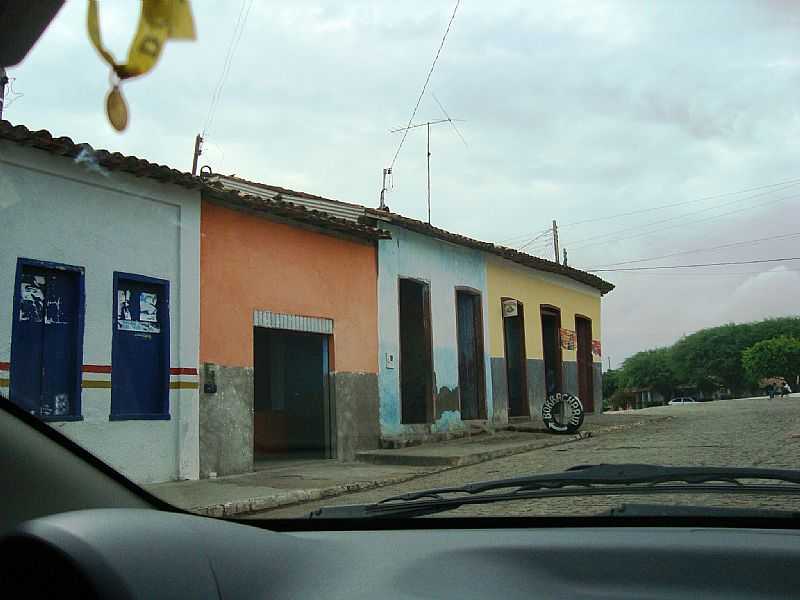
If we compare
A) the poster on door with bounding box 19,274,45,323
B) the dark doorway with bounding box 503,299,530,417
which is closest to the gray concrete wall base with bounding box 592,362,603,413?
the dark doorway with bounding box 503,299,530,417

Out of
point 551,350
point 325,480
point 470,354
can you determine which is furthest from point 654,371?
point 325,480

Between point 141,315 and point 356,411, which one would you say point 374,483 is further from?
point 356,411

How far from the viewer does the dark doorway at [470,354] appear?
44.3ft

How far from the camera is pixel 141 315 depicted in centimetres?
575

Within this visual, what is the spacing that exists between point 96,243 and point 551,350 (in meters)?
12.9

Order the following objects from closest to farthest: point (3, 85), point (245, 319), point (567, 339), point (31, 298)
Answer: point (3, 85) < point (31, 298) < point (245, 319) < point (567, 339)

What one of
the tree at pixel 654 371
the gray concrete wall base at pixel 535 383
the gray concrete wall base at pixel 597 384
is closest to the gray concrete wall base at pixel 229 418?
the gray concrete wall base at pixel 535 383

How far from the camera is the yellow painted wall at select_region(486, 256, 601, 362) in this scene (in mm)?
13461

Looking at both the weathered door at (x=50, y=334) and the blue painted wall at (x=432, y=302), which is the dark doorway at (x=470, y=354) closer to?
the blue painted wall at (x=432, y=302)

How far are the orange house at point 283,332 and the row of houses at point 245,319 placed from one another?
0.03 m

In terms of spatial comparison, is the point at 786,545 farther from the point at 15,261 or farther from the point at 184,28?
the point at 15,261

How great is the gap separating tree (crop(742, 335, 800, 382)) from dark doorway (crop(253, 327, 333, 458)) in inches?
1120

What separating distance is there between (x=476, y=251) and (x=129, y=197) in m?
9.14

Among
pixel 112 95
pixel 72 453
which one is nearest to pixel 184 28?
pixel 112 95
